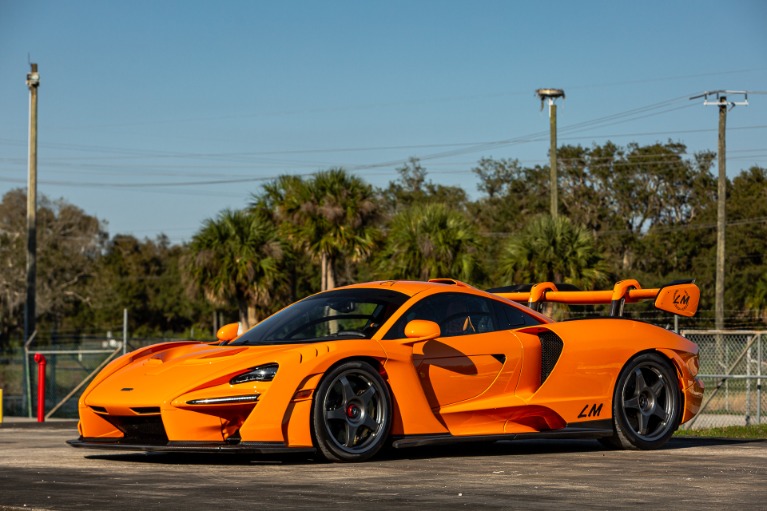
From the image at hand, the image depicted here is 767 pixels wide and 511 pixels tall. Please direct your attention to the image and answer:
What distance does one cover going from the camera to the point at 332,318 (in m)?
9.19

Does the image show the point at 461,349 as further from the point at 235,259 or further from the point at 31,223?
the point at 235,259

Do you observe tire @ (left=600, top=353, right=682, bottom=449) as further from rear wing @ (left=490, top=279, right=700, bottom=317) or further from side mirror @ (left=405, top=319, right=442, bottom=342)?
side mirror @ (left=405, top=319, right=442, bottom=342)

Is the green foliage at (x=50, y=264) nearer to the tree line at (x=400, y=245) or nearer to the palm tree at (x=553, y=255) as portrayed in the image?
the tree line at (x=400, y=245)

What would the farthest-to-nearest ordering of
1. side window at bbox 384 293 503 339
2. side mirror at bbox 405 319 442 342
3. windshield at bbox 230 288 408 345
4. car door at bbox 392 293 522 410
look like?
side window at bbox 384 293 503 339
windshield at bbox 230 288 408 345
car door at bbox 392 293 522 410
side mirror at bbox 405 319 442 342

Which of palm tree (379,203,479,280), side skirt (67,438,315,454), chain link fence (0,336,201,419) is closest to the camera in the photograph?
side skirt (67,438,315,454)

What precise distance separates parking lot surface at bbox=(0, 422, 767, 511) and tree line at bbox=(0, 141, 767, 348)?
2381cm

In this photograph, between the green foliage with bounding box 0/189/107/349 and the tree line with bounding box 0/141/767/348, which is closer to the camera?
the tree line with bounding box 0/141/767/348

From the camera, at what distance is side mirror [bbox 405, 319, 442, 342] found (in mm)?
8359

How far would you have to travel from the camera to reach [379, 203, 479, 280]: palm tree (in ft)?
119

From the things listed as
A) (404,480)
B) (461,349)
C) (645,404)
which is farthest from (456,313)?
(404,480)

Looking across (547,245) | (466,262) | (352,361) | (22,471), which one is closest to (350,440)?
(352,361)

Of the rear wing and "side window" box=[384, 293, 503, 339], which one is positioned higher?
the rear wing

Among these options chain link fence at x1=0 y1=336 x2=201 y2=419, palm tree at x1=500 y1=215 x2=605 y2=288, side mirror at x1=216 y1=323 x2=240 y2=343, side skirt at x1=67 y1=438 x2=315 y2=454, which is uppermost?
palm tree at x1=500 y1=215 x2=605 y2=288

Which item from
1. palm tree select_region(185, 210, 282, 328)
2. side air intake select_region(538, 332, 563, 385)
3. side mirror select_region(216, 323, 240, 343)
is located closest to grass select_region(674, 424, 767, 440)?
side air intake select_region(538, 332, 563, 385)
